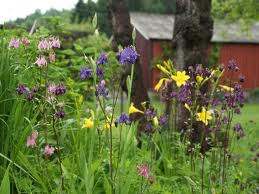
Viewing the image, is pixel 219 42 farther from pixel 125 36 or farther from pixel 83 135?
pixel 83 135

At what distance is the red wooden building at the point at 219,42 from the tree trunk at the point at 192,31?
116 feet

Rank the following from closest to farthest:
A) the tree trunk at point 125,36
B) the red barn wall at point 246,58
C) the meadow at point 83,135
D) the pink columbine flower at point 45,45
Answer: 1. the pink columbine flower at point 45,45
2. the meadow at point 83,135
3. the tree trunk at point 125,36
4. the red barn wall at point 246,58

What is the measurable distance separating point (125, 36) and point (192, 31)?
1.88m

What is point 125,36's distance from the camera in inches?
399

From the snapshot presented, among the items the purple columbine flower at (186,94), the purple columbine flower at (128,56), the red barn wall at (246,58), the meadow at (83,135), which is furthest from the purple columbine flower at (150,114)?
the red barn wall at (246,58)

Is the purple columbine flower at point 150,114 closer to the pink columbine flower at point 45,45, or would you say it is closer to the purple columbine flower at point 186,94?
the purple columbine flower at point 186,94

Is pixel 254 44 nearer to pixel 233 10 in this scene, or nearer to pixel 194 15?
pixel 233 10

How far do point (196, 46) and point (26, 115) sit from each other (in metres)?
4.47

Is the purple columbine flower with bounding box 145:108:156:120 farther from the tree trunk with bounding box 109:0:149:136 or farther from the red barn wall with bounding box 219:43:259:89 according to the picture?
the red barn wall with bounding box 219:43:259:89

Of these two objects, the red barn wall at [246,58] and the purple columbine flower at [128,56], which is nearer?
the purple columbine flower at [128,56]

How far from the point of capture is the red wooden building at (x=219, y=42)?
45031mm

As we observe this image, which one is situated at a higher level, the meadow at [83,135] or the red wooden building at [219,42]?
the meadow at [83,135]

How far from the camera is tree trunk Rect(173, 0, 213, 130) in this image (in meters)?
8.45

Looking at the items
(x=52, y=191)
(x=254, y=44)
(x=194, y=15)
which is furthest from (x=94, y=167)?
(x=254, y=44)
